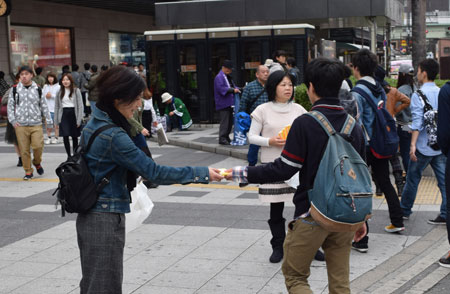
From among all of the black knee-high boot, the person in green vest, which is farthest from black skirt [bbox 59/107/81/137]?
the black knee-high boot

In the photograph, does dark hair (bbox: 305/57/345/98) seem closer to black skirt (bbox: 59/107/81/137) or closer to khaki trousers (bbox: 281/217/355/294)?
khaki trousers (bbox: 281/217/355/294)

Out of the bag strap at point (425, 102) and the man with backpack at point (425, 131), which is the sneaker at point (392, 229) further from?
the bag strap at point (425, 102)

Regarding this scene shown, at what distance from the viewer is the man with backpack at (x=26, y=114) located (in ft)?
34.3

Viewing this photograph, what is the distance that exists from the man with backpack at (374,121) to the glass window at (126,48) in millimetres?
24587

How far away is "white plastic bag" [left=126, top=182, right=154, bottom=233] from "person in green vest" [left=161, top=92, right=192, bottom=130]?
12.6 meters

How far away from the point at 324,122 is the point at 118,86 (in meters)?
1.14

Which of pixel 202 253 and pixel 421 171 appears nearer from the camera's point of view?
pixel 202 253

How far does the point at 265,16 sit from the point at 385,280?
53.5ft

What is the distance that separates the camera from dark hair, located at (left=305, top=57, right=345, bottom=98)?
3.72 meters

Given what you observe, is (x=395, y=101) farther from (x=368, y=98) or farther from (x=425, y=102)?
(x=368, y=98)

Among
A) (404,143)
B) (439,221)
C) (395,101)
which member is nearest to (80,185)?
(439,221)

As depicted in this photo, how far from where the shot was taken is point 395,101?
8.50m

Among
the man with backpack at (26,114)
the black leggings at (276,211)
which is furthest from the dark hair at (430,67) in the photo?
the man with backpack at (26,114)

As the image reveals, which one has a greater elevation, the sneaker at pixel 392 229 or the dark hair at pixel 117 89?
the dark hair at pixel 117 89
